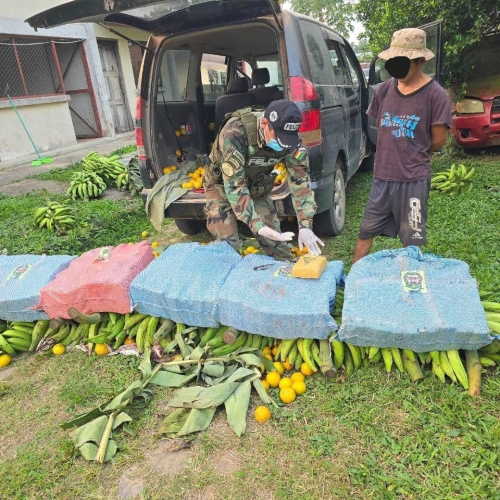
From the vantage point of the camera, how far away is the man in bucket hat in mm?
2947

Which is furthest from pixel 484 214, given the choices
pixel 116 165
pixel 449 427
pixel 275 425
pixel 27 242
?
pixel 116 165

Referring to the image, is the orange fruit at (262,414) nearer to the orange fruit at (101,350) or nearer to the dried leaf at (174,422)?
the dried leaf at (174,422)

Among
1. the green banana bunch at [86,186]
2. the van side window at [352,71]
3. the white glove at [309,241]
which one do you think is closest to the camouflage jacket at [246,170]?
the white glove at [309,241]

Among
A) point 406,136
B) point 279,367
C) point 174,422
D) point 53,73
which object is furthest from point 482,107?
point 53,73

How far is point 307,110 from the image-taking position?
368cm

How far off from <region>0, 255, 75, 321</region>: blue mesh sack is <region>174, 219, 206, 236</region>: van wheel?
1.88 metres

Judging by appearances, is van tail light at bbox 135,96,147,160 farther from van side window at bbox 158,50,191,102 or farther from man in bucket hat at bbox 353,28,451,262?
man in bucket hat at bbox 353,28,451,262

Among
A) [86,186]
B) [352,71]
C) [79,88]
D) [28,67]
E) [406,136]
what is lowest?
[86,186]

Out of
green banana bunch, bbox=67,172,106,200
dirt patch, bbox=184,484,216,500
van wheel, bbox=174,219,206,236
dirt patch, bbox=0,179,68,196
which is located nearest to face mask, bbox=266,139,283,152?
dirt patch, bbox=184,484,216,500

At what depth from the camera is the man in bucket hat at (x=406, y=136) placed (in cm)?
295

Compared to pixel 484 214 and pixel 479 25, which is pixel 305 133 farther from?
pixel 479 25

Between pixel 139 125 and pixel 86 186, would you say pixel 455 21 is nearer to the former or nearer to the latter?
pixel 139 125

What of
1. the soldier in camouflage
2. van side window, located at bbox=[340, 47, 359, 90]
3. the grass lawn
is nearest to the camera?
the grass lawn

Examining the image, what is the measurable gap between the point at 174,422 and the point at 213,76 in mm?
4955
